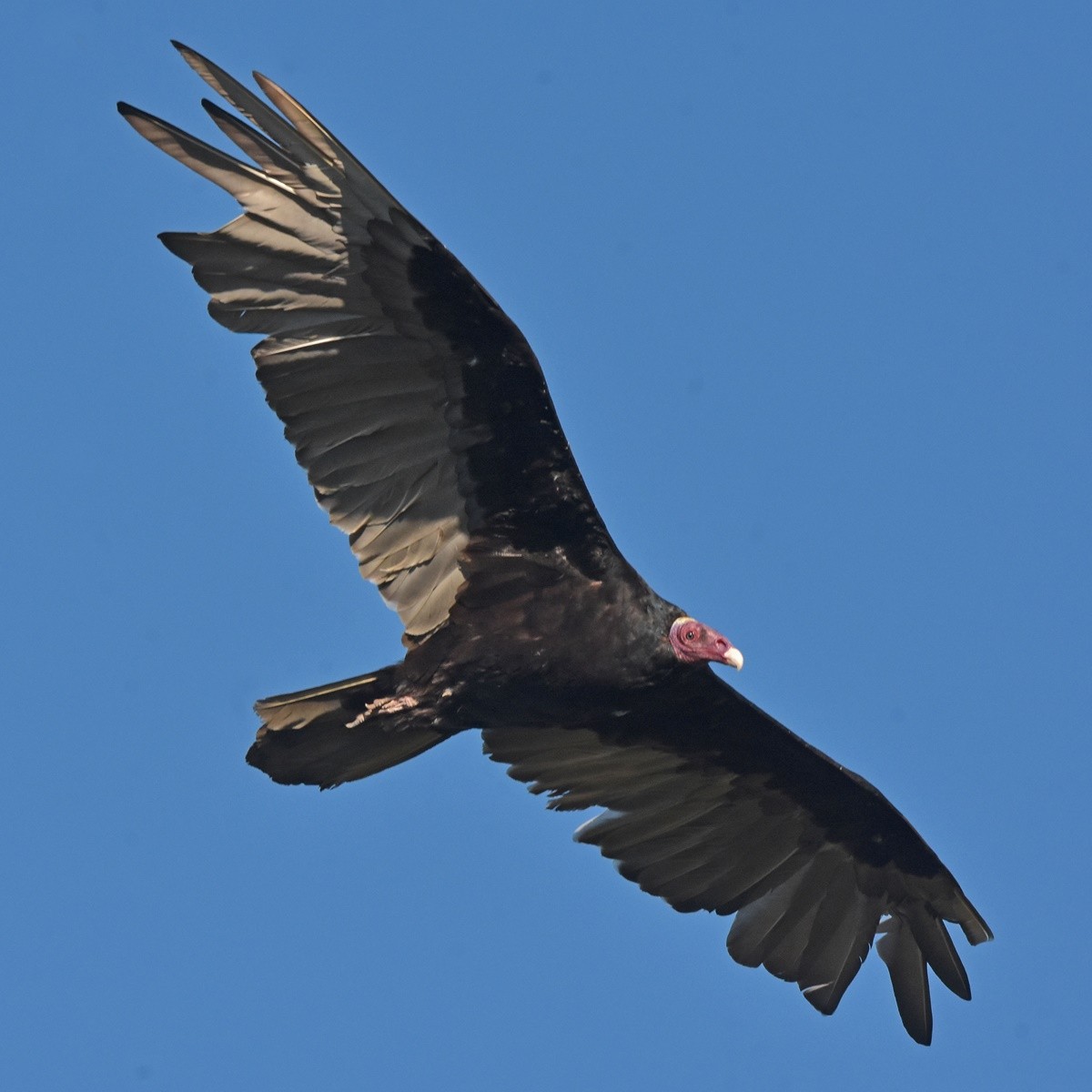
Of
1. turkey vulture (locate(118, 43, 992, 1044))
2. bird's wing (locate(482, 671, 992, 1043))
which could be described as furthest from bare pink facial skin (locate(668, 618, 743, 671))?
bird's wing (locate(482, 671, 992, 1043))

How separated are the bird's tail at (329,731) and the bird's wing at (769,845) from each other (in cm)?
100

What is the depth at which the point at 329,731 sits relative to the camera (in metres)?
8.14

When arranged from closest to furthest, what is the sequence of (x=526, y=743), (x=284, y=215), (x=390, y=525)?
1. (x=284, y=215)
2. (x=390, y=525)
3. (x=526, y=743)

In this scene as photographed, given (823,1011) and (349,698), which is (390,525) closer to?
(349,698)

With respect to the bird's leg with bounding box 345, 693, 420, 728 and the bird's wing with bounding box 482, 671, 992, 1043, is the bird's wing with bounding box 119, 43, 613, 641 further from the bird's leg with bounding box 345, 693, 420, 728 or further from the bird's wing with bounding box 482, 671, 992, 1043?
the bird's wing with bounding box 482, 671, 992, 1043

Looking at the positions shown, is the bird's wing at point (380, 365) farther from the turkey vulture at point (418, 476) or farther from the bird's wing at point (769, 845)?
the bird's wing at point (769, 845)

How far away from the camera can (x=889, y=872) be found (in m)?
9.36

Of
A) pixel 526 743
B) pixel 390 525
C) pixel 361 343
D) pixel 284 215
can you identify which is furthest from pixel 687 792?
pixel 284 215

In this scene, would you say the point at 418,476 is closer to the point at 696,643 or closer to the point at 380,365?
the point at 380,365

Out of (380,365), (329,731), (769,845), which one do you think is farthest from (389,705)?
(769,845)

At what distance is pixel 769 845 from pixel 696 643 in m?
1.69

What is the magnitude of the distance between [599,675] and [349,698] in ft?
3.27

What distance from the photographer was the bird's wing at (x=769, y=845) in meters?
9.16

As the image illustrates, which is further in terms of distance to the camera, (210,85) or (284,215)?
(284,215)
